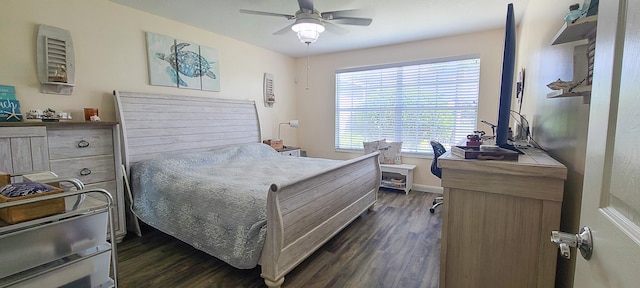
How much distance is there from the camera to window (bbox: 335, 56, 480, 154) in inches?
157

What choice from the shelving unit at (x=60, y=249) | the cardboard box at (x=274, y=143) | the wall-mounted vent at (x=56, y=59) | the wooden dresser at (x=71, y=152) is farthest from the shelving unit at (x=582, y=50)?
the cardboard box at (x=274, y=143)

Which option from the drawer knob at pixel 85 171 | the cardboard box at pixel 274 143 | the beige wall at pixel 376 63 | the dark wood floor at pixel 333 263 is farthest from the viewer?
the cardboard box at pixel 274 143

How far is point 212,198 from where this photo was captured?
212 centimetres

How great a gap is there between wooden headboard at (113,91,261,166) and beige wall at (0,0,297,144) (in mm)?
176

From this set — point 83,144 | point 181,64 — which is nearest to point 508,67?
point 83,144

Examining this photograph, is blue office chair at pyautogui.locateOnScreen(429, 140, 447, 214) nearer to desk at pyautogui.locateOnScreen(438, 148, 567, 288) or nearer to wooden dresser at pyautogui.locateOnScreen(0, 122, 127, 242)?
desk at pyautogui.locateOnScreen(438, 148, 567, 288)

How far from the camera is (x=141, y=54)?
307 centimetres

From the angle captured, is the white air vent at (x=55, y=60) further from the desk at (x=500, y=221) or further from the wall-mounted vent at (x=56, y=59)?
the desk at (x=500, y=221)

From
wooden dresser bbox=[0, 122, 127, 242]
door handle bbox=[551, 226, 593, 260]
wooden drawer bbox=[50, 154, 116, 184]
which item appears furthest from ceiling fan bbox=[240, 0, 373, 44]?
door handle bbox=[551, 226, 593, 260]

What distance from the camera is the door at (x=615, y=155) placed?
1.58 ft

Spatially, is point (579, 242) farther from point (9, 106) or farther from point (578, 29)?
point (9, 106)

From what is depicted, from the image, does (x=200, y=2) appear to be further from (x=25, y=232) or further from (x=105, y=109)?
(x=25, y=232)

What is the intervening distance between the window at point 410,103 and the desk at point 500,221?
2861mm

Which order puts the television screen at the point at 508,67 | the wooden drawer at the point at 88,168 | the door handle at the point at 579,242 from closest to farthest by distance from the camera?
the door handle at the point at 579,242, the television screen at the point at 508,67, the wooden drawer at the point at 88,168
